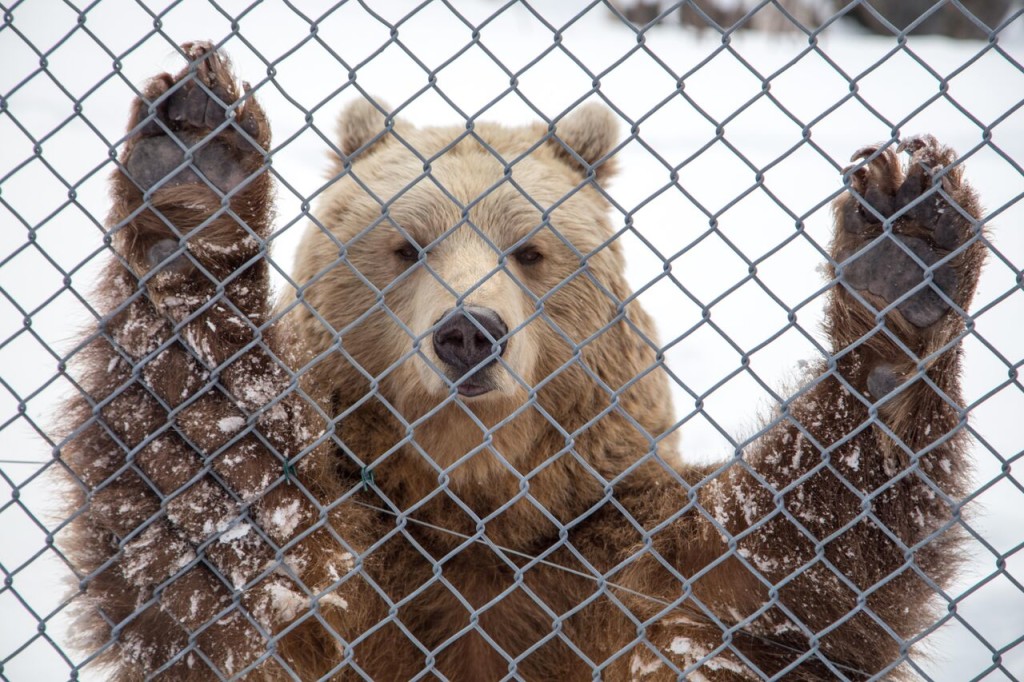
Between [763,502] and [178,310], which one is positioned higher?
[178,310]

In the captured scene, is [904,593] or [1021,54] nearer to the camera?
[904,593]

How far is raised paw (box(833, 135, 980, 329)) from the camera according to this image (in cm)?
240

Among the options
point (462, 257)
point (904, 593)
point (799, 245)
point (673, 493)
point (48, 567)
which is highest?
point (48, 567)

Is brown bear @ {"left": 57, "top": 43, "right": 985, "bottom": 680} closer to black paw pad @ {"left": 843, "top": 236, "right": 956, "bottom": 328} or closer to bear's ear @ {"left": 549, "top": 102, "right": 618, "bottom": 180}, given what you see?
black paw pad @ {"left": 843, "top": 236, "right": 956, "bottom": 328}

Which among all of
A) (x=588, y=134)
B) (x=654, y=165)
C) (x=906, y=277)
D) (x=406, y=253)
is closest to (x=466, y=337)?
(x=406, y=253)

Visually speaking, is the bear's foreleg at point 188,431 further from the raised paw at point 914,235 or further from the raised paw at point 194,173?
the raised paw at point 914,235

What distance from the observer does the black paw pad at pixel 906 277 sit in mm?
2428

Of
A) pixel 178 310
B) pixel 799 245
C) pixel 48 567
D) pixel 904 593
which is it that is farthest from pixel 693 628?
pixel 799 245

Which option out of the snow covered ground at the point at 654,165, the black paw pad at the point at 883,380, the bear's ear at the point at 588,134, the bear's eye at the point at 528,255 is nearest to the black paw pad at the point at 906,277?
the black paw pad at the point at 883,380

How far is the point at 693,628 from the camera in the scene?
309 cm

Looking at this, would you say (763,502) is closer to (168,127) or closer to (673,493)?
(673,493)

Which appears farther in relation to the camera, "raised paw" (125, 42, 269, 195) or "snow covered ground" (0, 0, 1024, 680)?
"snow covered ground" (0, 0, 1024, 680)

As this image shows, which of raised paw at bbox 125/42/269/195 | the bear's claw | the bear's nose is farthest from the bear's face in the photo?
the bear's claw

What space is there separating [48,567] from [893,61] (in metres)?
9.36
